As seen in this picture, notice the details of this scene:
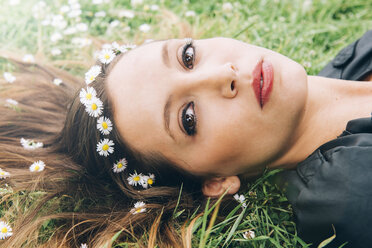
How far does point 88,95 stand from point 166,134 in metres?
0.71

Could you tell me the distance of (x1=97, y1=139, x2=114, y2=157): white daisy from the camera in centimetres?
258

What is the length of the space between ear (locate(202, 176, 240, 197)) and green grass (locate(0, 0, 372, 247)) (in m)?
1.75

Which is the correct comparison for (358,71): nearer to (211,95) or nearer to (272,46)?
(272,46)

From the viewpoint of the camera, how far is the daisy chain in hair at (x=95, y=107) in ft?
8.36

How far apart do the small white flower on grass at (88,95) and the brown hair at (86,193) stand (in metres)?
0.05

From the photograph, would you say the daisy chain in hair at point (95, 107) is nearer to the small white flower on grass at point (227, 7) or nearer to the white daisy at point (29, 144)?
the white daisy at point (29, 144)

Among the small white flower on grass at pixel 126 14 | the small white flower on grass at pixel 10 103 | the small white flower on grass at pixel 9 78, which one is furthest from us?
the small white flower on grass at pixel 126 14

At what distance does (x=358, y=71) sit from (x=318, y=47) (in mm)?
1080

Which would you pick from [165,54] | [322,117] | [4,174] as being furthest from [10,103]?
[322,117]

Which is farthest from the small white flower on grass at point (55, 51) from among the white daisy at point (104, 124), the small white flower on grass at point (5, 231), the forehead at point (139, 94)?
the small white flower on grass at point (5, 231)

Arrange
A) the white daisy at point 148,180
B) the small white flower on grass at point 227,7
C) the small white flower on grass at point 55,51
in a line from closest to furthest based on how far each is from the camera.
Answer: the white daisy at point 148,180 < the small white flower on grass at point 55,51 < the small white flower on grass at point 227,7

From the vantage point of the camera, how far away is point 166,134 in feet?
7.78

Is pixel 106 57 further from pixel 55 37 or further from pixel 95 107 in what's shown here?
pixel 55 37

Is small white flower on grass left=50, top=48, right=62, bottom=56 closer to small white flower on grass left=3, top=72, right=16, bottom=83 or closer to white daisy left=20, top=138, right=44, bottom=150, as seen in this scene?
small white flower on grass left=3, top=72, right=16, bottom=83
